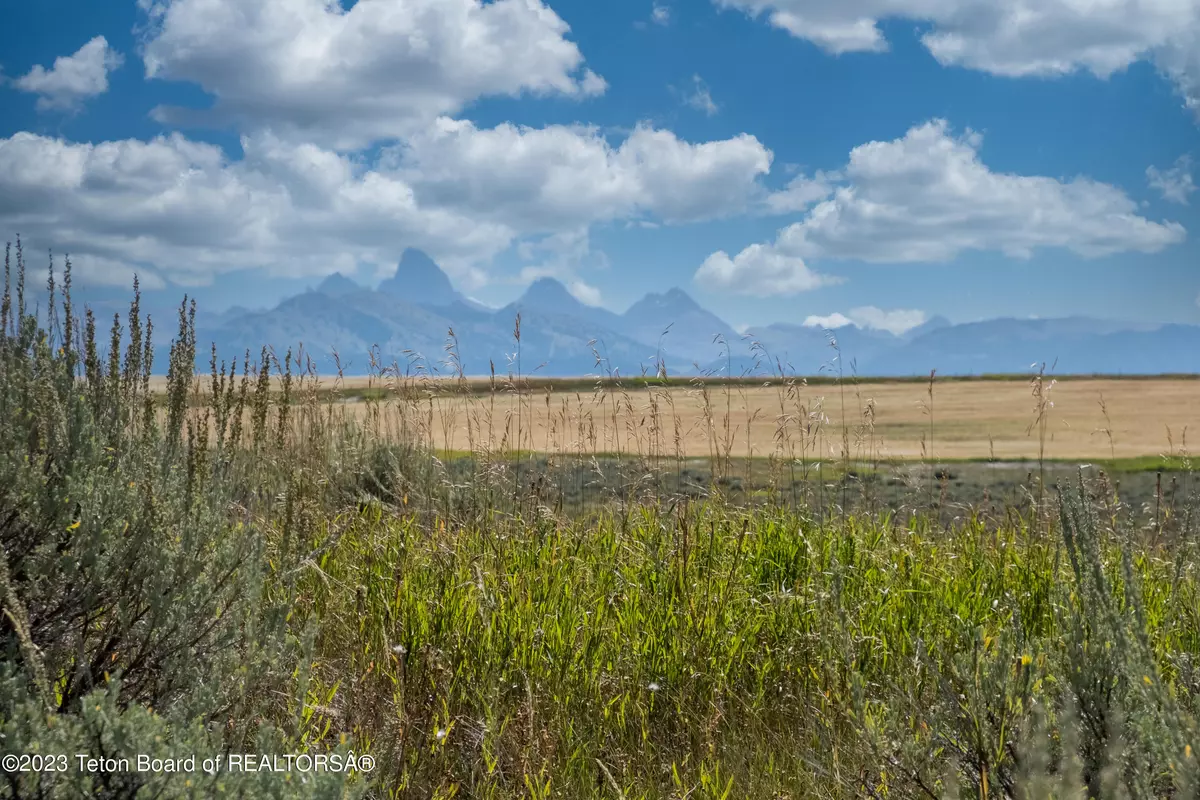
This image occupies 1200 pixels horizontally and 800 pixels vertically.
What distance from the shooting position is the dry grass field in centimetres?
597

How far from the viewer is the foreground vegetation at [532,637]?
226 centimetres

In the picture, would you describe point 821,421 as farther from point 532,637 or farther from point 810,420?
point 532,637

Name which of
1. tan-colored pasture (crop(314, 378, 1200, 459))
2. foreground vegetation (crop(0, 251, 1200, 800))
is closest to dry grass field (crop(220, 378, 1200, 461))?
tan-colored pasture (crop(314, 378, 1200, 459))

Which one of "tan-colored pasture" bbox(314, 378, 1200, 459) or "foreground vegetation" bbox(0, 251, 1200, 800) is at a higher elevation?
"tan-colored pasture" bbox(314, 378, 1200, 459)

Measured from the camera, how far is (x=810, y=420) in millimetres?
5684

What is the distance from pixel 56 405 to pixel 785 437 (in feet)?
13.4

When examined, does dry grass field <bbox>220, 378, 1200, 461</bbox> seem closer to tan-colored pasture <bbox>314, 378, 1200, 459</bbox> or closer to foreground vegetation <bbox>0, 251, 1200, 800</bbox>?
tan-colored pasture <bbox>314, 378, 1200, 459</bbox>

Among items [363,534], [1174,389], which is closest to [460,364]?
[363,534]

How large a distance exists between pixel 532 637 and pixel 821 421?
2802 mm

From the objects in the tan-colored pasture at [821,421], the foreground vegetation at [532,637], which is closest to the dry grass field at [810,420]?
the tan-colored pasture at [821,421]

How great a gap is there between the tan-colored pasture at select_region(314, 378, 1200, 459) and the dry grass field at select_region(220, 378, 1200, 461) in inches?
1.1

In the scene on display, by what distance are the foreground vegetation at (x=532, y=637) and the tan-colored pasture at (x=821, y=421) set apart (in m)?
0.58

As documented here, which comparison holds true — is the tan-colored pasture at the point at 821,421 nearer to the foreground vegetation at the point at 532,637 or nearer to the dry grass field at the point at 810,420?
the dry grass field at the point at 810,420

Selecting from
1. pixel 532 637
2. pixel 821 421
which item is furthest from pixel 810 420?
pixel 532 637
